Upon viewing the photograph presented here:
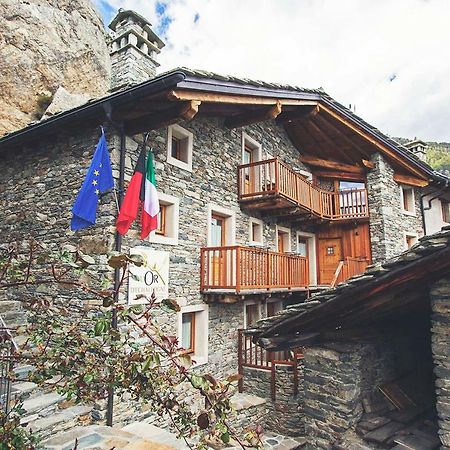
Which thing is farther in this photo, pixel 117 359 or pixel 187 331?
pixel 187 331

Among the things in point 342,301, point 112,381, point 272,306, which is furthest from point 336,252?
point 112,381

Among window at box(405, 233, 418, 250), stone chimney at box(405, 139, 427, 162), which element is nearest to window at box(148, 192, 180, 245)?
window at box(405, 233, 418, 250)

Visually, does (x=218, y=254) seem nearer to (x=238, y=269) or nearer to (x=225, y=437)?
(x=238, y=269)

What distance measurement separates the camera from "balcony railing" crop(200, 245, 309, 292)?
7758 mm

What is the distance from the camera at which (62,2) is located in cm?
1599

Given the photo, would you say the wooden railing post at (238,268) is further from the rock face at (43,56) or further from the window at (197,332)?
the rock face at (43,56)

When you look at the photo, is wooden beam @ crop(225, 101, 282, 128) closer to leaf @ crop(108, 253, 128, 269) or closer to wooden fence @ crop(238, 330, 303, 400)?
wooden fence @ crop(238, 330, 303, 400)

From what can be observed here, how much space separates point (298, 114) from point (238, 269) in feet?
19.5

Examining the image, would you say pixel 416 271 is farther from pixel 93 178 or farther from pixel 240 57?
pixel 240 57

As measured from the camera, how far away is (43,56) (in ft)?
45.4

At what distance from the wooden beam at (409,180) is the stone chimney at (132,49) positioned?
995 cm

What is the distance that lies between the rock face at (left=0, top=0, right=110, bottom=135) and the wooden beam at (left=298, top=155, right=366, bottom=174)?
1055 centimetres

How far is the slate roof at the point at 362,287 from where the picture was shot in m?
3.06

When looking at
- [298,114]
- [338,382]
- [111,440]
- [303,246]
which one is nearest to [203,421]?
[338,382]
